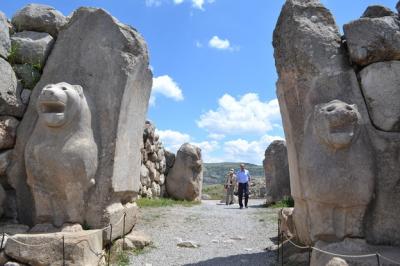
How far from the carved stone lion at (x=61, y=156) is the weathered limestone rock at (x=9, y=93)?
64 cm

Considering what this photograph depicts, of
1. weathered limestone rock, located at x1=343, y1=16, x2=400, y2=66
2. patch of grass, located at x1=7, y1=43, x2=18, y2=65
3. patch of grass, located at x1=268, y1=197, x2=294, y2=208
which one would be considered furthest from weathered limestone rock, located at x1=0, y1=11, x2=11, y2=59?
patch of grass, located at x1=268, y1=197, x2=294, y2=208

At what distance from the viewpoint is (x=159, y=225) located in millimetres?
8266

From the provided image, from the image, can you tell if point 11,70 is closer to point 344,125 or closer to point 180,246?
point 180,246

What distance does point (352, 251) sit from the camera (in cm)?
443

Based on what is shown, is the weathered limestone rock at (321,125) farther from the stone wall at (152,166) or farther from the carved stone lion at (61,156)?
the stone wall at (152,166)

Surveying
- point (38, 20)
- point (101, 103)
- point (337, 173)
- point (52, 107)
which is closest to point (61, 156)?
point (52, 107)

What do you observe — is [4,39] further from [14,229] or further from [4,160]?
[14,229]

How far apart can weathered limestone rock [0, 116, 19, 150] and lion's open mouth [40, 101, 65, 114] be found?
0.78 meters

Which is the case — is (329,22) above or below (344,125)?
above

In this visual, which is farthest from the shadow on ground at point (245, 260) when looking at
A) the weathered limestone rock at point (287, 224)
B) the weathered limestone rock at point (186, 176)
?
the weathered limestone rock at point (186, 176)

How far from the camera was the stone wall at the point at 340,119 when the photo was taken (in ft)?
15.1

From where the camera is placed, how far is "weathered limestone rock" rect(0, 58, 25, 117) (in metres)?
5.85

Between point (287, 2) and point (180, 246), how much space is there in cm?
383

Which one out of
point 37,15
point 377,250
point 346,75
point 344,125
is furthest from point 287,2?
point 37,15
